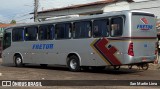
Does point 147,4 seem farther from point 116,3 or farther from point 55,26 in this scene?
point 55,26

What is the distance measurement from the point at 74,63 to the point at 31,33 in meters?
4.42

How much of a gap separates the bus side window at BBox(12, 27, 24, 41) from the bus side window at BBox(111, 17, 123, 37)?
8.22m

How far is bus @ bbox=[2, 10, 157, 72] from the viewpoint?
18.3m

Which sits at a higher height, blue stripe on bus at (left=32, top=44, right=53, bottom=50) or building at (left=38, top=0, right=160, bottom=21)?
building at (left=38, top=0, right=160, bottom=21)

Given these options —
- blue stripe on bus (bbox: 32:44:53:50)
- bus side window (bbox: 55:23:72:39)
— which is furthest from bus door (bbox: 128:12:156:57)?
blue stripe on bus (bbox: 32:44:53:50)

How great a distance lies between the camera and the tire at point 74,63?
21.0 meters

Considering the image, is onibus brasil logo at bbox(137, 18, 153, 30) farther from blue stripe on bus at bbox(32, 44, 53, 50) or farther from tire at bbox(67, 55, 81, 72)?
blue stripe on bus at bbox(32, 44, 53, 50)

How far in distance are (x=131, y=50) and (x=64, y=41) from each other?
4855mm

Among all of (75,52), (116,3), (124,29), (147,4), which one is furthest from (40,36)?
(116,3)

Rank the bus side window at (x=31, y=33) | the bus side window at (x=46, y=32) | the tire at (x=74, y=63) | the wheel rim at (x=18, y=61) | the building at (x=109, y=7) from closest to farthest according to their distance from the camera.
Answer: the tire at (x=74, y=63), the bus side window at (x=46, y=32), the bus side window at (x=31, y=33), the wheel rim at (x=18, y=61), the building at (x=109, y=7)

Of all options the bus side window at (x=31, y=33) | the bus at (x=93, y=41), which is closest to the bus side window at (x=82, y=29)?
the bus at (x=93, y=41)

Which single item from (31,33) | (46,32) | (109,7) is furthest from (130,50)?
(109,7)

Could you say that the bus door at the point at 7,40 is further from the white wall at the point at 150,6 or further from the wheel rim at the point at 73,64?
the white wall at the point at 150,6

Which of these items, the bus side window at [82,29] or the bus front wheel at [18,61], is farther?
the bus front wheel at [18,61]
